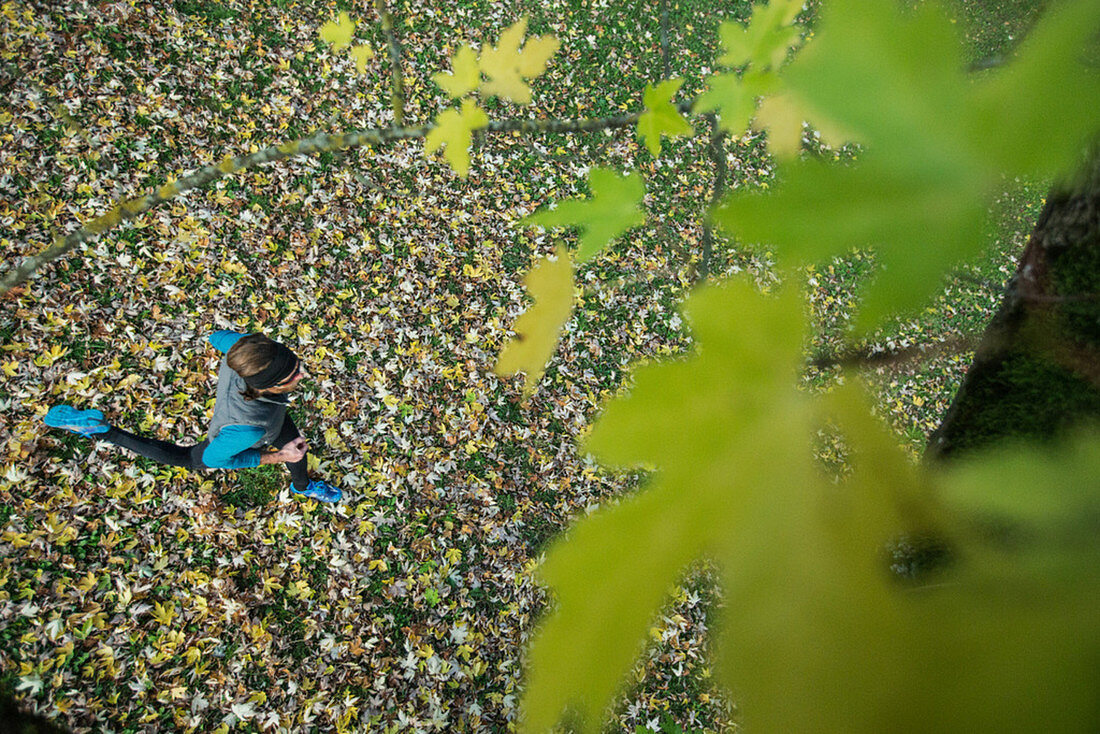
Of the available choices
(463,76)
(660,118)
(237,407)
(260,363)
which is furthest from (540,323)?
(237,407)

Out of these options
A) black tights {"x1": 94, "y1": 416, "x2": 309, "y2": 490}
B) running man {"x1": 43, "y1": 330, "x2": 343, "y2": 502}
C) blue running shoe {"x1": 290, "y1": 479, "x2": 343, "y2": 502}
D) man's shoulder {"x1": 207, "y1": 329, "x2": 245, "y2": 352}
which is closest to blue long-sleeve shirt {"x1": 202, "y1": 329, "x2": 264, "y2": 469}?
running man {"x1": 43, "y1": 330, "x2": 343, "y2": 502}

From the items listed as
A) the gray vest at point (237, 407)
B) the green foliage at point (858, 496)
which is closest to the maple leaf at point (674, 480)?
the green foliage at point (858, 496)

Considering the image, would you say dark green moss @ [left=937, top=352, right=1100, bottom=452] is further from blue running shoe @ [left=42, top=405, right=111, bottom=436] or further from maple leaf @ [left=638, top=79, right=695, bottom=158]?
blue running shoe @ [left=42, top=405, right=111, bottom=436]

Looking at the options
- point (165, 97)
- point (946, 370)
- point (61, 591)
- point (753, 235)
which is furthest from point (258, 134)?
point (946, 370)

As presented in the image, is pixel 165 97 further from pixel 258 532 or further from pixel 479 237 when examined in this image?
pixel 258 532

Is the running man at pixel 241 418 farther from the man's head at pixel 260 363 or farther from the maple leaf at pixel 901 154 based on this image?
the maple leaf at pixel 901 154

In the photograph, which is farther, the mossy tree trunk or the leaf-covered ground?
the leaf-covered ground
